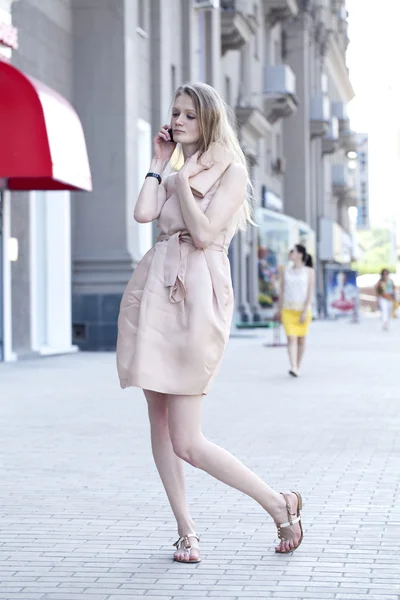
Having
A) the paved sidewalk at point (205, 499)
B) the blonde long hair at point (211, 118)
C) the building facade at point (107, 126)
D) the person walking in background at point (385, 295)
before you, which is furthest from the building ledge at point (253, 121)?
the blonde long hair at point (211, 118)

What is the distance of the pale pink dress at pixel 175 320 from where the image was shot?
521 cm

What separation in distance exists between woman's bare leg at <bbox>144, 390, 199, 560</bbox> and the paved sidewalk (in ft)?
0.66

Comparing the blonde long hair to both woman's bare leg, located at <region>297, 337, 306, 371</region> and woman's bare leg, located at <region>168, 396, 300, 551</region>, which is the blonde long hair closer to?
woman's bare leg, located at <region>168, 396, 300, 551</region>

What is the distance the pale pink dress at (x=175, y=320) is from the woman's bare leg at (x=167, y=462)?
0.77 feet

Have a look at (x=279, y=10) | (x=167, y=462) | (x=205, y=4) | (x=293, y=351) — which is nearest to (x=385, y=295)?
(x=279, y=10)

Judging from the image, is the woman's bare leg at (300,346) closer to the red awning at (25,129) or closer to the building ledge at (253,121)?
the red awning at (25,129)

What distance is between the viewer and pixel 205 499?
7051 millimetres

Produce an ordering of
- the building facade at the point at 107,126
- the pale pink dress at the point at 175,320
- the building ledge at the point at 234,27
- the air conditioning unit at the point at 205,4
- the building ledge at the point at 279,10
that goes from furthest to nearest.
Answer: the building ledge at the point at 279,10 → the building ledge at the point at 234,27 → the air conditioning unit at the point at 205,4 → the building facade at the point at 107,126 → the pale pink dress at the point at 175,320

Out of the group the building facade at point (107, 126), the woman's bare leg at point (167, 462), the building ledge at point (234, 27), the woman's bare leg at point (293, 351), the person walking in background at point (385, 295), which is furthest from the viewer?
the person walking in background at point (385, 295)

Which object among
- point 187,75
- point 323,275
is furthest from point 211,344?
point 323,275

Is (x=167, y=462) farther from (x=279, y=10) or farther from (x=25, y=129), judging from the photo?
(x=279, y=10)

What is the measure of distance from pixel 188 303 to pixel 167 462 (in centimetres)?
72

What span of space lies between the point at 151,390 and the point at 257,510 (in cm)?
170

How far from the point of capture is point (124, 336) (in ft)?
17.4
